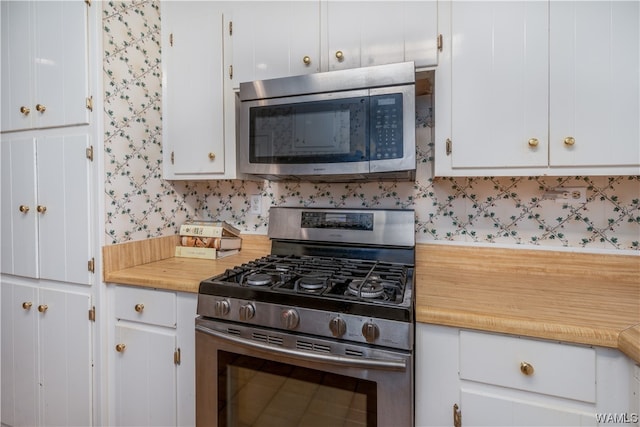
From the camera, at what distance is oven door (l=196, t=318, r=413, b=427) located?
0.94m

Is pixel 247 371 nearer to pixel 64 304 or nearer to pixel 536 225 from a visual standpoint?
pixel 64 304

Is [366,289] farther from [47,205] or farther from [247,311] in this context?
[47,205]

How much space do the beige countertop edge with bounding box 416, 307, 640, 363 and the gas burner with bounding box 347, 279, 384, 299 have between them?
5.1 inches

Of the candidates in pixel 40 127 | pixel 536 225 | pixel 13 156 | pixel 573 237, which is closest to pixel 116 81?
pixel 40 127

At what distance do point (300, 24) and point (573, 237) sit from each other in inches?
59.1

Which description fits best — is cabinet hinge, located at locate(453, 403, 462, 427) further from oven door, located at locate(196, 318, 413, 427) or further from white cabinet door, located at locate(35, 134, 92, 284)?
white cabinet door, located at locate(35, 134, 92, 284)

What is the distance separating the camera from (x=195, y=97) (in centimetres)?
164

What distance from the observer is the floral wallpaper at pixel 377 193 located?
1.35 metres

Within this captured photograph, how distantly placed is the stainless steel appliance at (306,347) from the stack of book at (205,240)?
18.0 inches

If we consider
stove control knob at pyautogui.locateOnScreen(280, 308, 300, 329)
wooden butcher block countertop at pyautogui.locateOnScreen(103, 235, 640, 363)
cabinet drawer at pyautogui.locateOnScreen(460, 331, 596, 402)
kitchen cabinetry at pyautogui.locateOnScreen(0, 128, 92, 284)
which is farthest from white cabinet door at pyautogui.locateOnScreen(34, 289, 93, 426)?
cabinet drawer at pyautogui.locateOnScreen(460, 331, 596, 402)

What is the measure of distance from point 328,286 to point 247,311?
0.29 m

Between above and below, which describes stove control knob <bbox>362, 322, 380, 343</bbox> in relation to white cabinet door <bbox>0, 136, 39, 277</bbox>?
below

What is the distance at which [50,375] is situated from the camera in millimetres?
1517

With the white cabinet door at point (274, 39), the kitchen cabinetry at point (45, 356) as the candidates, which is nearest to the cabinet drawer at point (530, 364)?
the white cabinet door at point (274, 39)
